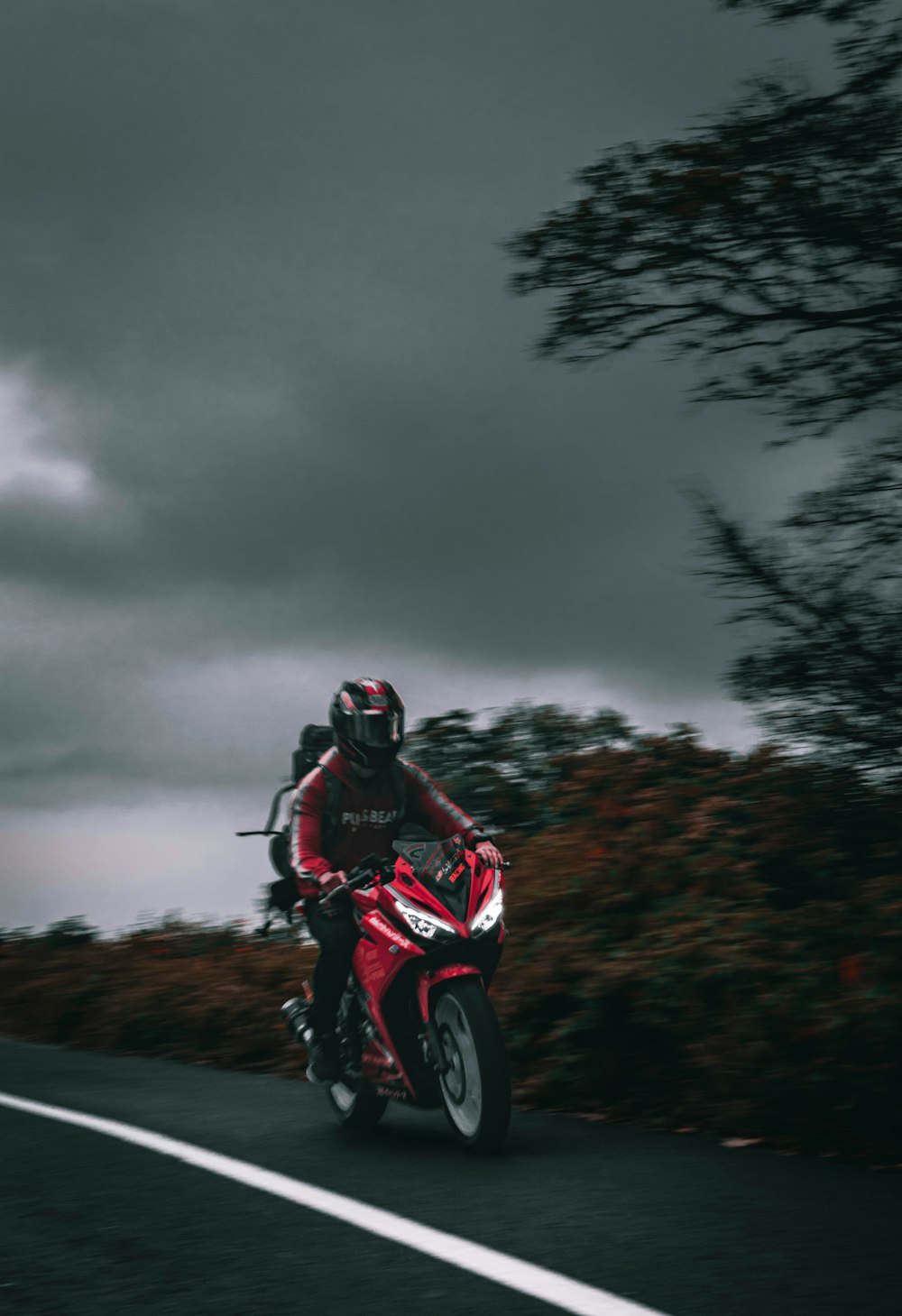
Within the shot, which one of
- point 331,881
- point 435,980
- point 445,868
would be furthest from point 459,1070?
point 331,881

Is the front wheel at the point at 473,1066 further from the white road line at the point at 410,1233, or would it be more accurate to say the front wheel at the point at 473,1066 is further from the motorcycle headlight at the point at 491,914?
the white road line at the point at 410,1233

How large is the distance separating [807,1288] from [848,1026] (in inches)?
113

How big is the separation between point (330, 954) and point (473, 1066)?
109 cm

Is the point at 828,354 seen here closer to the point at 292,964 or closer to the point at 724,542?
the point at 724,542

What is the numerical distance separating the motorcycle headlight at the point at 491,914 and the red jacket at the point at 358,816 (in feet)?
1.58

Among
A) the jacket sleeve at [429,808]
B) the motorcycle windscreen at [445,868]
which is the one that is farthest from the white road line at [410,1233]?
the jacket sleeve at [429,808]

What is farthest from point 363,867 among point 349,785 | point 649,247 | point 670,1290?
point 649,247

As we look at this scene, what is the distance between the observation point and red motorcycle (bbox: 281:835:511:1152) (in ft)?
22.8

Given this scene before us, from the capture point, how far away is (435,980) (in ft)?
23.3

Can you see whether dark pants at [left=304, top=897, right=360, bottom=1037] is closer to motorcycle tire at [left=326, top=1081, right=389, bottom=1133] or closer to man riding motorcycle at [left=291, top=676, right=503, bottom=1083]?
man riding motorcycle at [left=291, top=676, right=503, bottom=1083]

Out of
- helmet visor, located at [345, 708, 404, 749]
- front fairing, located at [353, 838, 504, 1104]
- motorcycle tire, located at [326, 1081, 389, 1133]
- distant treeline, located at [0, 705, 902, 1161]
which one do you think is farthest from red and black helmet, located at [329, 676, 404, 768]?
distant treeline, located at [0, 705, 902, 1161]

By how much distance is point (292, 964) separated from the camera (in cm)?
1358

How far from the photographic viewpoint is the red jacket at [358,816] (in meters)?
7.82

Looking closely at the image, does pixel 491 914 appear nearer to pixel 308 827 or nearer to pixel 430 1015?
pixel 430 1015
